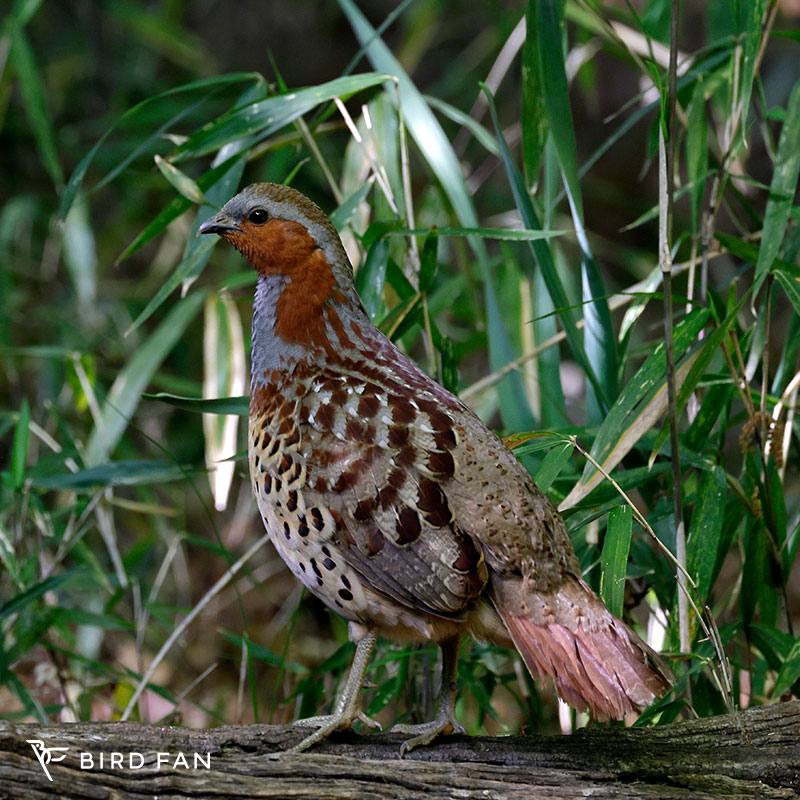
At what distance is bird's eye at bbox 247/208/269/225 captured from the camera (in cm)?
224

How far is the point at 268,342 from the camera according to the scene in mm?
2270

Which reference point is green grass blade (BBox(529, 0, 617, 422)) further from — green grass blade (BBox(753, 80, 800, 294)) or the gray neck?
the gray neck

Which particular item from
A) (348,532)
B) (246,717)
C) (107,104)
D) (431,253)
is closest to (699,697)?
(348,532)

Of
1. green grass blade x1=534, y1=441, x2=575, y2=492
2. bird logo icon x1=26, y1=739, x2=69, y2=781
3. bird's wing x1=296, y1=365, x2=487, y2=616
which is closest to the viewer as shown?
bird logo icon x1=26, y1=739, x2=69, y2=781

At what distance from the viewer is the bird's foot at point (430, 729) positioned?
2.01 metres

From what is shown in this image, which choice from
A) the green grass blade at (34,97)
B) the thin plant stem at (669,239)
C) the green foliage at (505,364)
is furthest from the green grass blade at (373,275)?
the green grass blade at (34,97)

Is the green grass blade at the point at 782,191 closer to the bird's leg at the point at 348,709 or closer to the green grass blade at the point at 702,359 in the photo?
the green grass blade at the point at 702,359

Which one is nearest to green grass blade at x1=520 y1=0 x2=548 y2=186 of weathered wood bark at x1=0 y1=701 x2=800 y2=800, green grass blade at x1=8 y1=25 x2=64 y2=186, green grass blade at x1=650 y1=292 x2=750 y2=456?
green grass blade at x1=650 y1=292 x2=750 y2=456

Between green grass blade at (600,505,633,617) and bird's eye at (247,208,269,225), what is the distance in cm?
106

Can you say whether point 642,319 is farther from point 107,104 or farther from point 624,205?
point 107,104

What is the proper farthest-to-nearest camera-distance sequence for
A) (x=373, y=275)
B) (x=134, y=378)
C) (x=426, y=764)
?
1. (x=134, y=378)
2. (x=373, y=275)
3. (x=426, y=764)

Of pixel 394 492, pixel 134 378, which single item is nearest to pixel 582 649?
pixel 394 492

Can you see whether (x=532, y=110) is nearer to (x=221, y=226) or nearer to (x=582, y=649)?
(x=221, y=226)

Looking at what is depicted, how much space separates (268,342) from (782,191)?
52.6 inches
